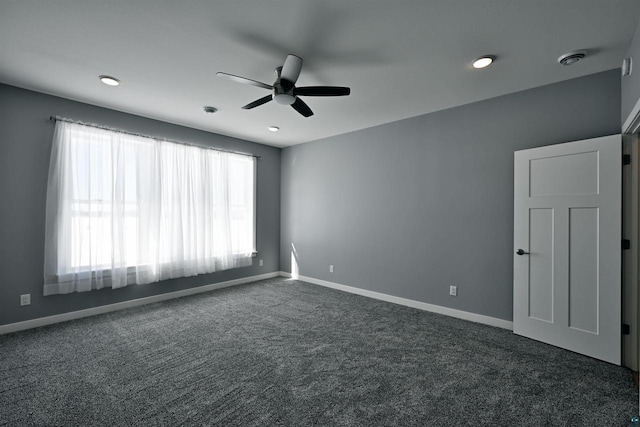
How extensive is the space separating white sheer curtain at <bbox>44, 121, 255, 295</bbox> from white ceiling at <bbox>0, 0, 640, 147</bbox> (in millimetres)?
793

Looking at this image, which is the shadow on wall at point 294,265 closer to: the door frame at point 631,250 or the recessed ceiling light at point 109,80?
the recessed ceiling light at point 109,80

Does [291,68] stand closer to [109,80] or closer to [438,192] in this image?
[109,80]

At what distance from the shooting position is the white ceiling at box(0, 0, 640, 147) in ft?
6.65

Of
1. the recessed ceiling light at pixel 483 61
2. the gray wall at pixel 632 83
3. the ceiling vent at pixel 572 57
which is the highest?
the recessed ceiling light at pixel 483 61

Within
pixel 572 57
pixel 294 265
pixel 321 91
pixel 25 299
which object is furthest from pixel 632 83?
pixel 25 299

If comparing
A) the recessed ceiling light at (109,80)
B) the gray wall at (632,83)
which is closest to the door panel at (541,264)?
the gray wall at (632,83)

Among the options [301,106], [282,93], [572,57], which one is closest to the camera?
[572,57]

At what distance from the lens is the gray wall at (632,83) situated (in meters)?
2.21

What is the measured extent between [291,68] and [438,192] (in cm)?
262

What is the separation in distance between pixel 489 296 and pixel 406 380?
72.8 inches

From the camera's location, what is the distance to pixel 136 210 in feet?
13.7

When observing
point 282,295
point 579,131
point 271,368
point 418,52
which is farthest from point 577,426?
point 282,295

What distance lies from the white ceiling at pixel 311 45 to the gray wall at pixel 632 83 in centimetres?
8

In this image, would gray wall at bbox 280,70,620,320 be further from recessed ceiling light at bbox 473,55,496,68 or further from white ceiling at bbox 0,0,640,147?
recessed ceiling light at bbox 473,55,496,68
